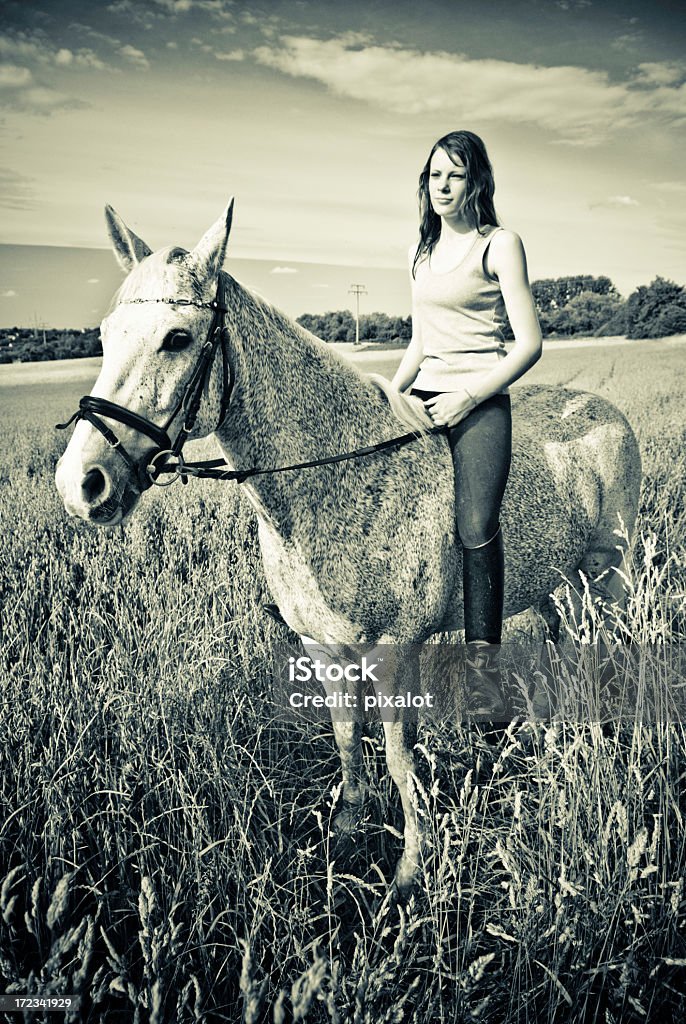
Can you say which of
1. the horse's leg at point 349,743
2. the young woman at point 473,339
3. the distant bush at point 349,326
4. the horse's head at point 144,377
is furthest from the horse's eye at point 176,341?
the distant bush at point 349,326

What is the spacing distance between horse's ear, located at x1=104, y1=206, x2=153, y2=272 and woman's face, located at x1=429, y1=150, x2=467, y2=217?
110 centimetres

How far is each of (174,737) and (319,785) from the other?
2.56 ft

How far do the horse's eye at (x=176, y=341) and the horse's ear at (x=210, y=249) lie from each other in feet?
0.69

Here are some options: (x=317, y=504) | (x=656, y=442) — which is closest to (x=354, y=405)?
(x=317, y=504)

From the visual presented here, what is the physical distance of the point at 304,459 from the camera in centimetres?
246

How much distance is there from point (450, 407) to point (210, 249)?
107 cm

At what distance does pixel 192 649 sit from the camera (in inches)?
137

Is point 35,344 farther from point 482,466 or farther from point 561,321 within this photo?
point 561,321

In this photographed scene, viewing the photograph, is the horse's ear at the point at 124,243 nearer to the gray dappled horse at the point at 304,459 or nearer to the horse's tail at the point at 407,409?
the gray dappled horse at the point at 304,459

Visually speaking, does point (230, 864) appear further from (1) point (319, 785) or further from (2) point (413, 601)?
(2) point (413, 601)

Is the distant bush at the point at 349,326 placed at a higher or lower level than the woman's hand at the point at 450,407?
higher

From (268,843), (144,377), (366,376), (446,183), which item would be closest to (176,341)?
(144,377)

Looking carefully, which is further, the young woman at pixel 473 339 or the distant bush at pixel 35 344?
the distant bush at pixel 35 344

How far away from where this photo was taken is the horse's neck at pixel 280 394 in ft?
7.59
